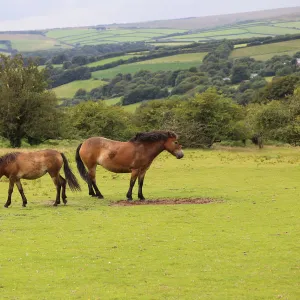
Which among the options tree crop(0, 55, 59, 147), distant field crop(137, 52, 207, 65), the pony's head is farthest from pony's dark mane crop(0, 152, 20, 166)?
distant field crop(137, 52, 207, 65)

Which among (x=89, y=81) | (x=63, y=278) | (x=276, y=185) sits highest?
(x=63, y=278)

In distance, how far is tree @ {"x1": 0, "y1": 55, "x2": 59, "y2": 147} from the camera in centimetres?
4819

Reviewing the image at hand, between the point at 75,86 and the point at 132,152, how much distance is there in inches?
4413

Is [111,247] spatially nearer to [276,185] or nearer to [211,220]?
[211,220]

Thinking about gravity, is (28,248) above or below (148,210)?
above

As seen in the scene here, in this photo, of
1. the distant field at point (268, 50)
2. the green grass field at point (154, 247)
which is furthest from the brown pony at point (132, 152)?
the distant field at point (268, 50)

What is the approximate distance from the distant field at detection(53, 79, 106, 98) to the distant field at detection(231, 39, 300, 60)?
42.4 meters

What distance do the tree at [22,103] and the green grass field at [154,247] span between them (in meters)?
25.2

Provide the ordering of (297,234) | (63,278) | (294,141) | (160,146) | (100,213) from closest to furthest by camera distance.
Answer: (63,278) < (297,234) < (100,213) < (160,146) < (294,141)

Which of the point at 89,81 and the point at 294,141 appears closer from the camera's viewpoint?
the point at 294,141

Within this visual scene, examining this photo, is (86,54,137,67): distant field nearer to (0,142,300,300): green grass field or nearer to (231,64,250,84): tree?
(231,64,250,84): tree

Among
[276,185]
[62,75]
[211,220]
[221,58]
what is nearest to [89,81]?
[62,75]

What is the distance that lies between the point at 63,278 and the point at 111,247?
8.70 ft

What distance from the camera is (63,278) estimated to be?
10953 millimetres
